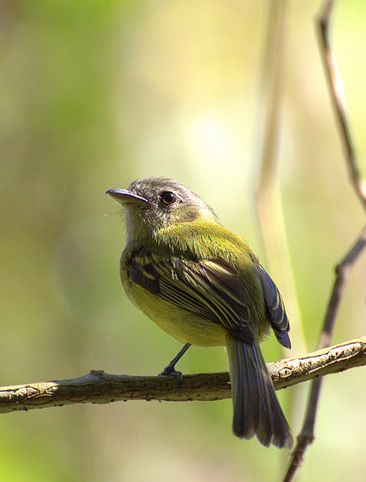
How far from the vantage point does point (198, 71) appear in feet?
19.1

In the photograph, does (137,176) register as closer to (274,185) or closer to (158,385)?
(274,185)

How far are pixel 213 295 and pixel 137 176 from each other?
236 cm

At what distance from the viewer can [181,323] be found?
3.62 metres

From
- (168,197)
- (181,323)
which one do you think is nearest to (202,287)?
(181,323)

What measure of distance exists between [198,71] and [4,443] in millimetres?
2818

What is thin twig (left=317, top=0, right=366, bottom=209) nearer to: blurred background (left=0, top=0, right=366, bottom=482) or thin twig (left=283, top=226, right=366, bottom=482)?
thin twig (left=283, top=226, right=366, bottom=482)

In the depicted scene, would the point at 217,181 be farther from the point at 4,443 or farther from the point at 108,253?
the point at 4,443

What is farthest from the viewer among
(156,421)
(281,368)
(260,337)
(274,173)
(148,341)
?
(156,421)

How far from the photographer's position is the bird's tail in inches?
115

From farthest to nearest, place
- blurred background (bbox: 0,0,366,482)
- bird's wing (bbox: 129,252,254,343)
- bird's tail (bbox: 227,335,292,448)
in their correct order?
blurred background (bbox: 0,0,366,482) < bird's wing (bbox: 129,252,254,343) < bird's tail (bbox: 227,335,292,448)

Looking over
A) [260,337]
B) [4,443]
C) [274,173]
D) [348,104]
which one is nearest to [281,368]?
[260,337]

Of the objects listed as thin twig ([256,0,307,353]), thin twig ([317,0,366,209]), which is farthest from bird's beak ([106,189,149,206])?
thin twig ([317,0,366,209])

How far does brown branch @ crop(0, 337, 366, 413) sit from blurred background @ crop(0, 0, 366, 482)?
1262 mm

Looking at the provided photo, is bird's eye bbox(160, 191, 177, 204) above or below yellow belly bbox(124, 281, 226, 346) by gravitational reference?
above
